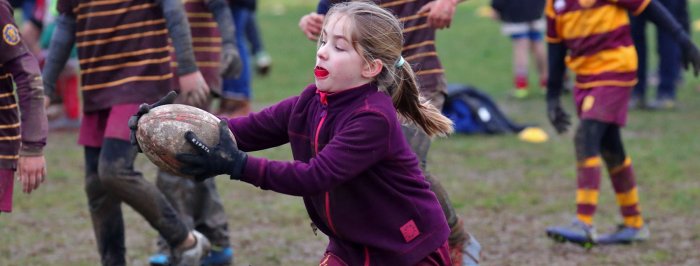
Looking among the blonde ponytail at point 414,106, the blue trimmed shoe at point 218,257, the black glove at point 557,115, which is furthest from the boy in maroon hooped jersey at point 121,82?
the black glove at point 557,115

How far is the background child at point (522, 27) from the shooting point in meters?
→ 13.3

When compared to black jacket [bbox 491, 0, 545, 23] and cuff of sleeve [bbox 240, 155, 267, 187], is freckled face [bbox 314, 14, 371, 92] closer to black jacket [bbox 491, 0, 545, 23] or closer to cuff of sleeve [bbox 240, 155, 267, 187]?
cuff of sleeve [bbox 240, 155, 267, 187]

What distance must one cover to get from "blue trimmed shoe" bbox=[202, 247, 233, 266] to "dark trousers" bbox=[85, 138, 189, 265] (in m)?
0.58

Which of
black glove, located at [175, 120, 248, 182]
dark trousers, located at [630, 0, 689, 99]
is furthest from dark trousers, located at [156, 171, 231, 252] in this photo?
dark trousers, located at [630, 0, 689, 99]

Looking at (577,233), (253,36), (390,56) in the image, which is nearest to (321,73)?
(390,56)

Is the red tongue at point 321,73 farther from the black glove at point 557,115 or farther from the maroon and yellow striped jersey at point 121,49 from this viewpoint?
the black glove at point 557,115

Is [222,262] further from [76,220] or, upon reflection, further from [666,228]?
[666,228]

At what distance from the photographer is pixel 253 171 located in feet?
11.8

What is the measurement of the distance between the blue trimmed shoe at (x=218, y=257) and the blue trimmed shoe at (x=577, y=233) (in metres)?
1.89

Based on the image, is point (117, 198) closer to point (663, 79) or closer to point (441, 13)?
point (441, 13)

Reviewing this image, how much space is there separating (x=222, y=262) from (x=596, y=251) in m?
2.12

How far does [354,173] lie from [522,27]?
9887mm

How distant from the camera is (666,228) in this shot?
7.20m

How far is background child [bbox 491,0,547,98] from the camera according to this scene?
1330cm
